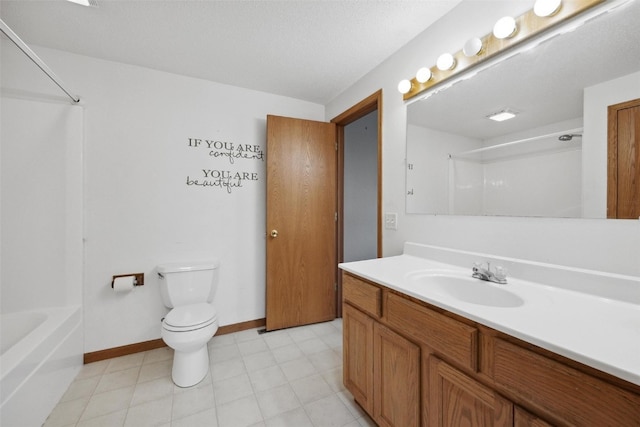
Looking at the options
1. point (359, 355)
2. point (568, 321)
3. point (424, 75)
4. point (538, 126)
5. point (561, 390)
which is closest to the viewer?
point (561, 390)

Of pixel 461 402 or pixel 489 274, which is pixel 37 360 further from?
pixel 489 274

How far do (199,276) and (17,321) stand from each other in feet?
3.62

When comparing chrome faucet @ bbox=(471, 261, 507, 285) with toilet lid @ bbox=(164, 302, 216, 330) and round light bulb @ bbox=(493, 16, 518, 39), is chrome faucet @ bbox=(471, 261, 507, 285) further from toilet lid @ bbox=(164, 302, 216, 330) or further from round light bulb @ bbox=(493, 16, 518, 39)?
toilet lid @ bbox=(164, 302, 216, 330)

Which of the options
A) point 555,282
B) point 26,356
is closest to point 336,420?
point 555,282

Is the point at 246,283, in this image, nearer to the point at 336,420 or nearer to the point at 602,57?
the point at 336,420

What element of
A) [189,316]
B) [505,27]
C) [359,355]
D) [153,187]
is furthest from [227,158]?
[505,27]

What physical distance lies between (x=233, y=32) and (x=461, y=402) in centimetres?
225

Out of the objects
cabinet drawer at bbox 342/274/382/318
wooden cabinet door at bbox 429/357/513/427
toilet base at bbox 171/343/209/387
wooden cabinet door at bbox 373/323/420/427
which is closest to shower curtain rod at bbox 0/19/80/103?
toilet base at bbox 171/343/209/387

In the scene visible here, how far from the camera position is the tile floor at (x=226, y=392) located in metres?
1.38

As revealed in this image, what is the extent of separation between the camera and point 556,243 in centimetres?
108

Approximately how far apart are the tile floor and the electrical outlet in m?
1.09

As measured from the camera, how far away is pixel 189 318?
1724 millimetres

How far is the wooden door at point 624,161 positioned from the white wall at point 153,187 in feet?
7.44

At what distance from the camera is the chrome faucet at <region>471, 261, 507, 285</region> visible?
3.67 feet
